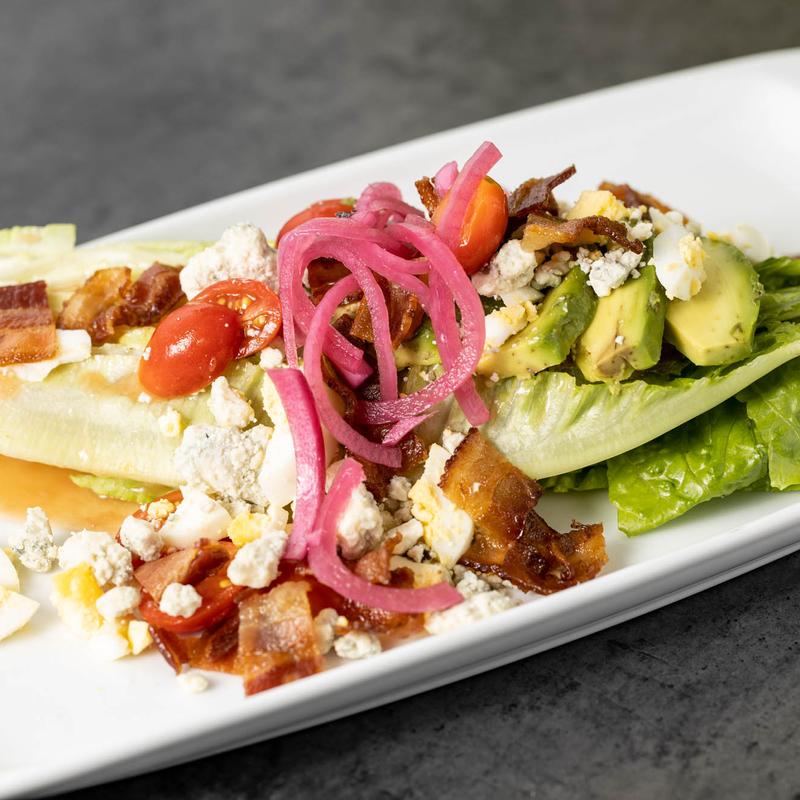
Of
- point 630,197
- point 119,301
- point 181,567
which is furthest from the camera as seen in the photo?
point 630,197

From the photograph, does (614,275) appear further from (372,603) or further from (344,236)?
(372,603)

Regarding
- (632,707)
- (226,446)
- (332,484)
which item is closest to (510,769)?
(632,707)

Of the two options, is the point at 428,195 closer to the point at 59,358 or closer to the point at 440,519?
the point at 440,519

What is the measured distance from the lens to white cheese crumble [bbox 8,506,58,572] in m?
3.94

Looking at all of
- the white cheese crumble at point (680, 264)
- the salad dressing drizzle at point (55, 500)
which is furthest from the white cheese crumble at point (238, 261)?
the white cheese crumble at point (680, 264)

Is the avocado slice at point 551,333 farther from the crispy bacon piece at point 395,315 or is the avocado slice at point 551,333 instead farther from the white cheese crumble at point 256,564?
the white cheese crumble at point 256,564

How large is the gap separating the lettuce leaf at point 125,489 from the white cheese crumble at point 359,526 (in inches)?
38.4

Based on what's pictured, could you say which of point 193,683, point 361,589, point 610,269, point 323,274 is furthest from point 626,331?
point 193,683

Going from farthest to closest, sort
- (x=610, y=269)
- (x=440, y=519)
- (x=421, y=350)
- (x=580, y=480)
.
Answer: (x=580, y=480) < (x=421, y=350) < (x=610, y=269) < (x=440, y=519)

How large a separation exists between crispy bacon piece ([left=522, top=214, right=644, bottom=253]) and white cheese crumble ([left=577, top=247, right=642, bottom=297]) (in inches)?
1.4

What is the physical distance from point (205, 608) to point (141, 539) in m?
0.36

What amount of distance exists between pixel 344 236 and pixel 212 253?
0.68 m

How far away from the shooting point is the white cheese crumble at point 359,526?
142 inches

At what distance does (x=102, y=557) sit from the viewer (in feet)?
12.2
